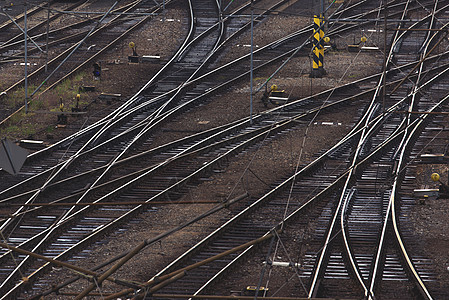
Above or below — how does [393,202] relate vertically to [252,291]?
above

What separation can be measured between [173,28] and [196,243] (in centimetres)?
1857

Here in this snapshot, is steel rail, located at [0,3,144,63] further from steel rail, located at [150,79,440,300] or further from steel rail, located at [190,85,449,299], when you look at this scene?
steel rail, located at [190,85,449,299]

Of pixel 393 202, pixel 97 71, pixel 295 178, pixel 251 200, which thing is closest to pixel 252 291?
pixel 251 200

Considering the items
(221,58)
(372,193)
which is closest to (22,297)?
(372,193)

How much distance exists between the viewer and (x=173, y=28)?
33781mm

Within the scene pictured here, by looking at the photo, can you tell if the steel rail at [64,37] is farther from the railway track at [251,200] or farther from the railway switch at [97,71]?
the railway track at [251,200]

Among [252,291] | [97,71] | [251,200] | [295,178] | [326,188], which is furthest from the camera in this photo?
[97,71]

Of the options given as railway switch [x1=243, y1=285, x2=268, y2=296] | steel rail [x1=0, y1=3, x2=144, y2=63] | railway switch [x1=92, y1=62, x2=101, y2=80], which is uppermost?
steel rail [x1=0, y1=3, x2=144, y2=63]

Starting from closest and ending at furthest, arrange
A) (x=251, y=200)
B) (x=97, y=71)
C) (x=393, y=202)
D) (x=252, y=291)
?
(x=252, y=291), (x=393, y=202), (x=251, y=200), (x=97, y=71)

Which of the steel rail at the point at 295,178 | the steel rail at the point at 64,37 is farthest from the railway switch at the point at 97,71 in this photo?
the steel rail at the point at 295,178

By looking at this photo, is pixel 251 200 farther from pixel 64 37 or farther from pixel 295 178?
pixel 64 37

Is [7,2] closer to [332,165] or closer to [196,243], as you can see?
[332,165]

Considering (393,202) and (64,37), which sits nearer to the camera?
(393,202)

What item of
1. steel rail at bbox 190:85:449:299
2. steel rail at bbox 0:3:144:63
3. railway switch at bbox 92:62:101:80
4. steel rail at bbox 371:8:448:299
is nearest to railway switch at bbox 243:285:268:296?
steel rail at bbox 190:85:449:299
